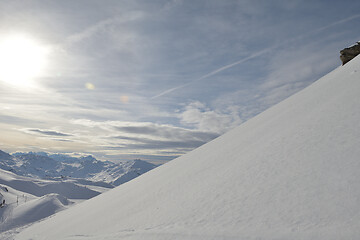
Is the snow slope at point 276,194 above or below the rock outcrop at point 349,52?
below

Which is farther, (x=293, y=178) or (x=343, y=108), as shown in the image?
(x=343, y=108)

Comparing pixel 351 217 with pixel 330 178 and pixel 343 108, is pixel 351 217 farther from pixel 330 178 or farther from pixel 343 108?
pixel 343 108

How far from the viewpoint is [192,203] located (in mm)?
9789

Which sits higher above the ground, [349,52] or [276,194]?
[349,52]

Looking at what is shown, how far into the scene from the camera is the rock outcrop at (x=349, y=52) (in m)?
29.6

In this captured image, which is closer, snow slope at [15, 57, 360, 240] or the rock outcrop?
snow slope at [15, 57, 360, 240]

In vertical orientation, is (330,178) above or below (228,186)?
above

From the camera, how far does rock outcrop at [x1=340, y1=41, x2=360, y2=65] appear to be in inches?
1164

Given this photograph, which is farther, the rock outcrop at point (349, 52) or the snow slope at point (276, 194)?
the rock outcrop at point (349, 52)

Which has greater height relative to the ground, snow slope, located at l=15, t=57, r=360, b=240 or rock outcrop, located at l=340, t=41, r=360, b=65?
rock outcrop, located at l=340, t=41, r=360, b=65

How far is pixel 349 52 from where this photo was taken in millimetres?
29734

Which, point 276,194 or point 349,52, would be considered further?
point 349,52

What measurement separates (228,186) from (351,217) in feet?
15.9

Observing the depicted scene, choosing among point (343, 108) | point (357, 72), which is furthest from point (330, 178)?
point (357, 72)
